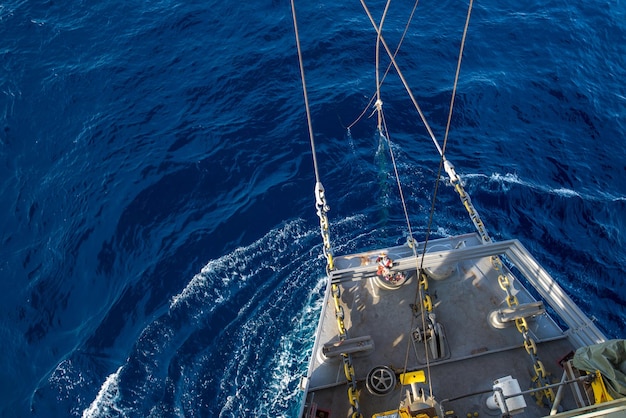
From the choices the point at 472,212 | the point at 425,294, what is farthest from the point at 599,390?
the point at 472,212

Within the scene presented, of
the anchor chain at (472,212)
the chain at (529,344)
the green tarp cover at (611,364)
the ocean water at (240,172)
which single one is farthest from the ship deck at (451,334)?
the ocean water at (240,172)

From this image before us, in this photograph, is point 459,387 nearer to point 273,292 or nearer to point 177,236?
point 273,292

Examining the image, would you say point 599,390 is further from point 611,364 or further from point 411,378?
point 411,378

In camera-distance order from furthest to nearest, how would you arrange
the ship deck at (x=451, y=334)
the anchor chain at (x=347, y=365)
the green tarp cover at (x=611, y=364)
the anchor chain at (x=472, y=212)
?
1. the anchor chain at (x=472, y=212)
2. the ship deck at (x=451, y=334)
3. the anchor chain at (x=347, y=365)
4. the green tarp cover at (x=611, y=364)

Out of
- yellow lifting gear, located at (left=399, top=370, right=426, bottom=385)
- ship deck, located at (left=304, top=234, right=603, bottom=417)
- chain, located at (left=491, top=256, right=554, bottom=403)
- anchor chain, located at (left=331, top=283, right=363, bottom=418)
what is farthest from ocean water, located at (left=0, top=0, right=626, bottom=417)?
chain, located at (left=491, top=256, right=554, bottom=403)

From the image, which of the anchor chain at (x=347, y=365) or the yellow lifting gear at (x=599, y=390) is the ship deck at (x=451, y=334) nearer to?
the anchor chain at (x=347, y=365)

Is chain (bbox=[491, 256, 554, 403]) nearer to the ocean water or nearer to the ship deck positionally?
the ship deck
